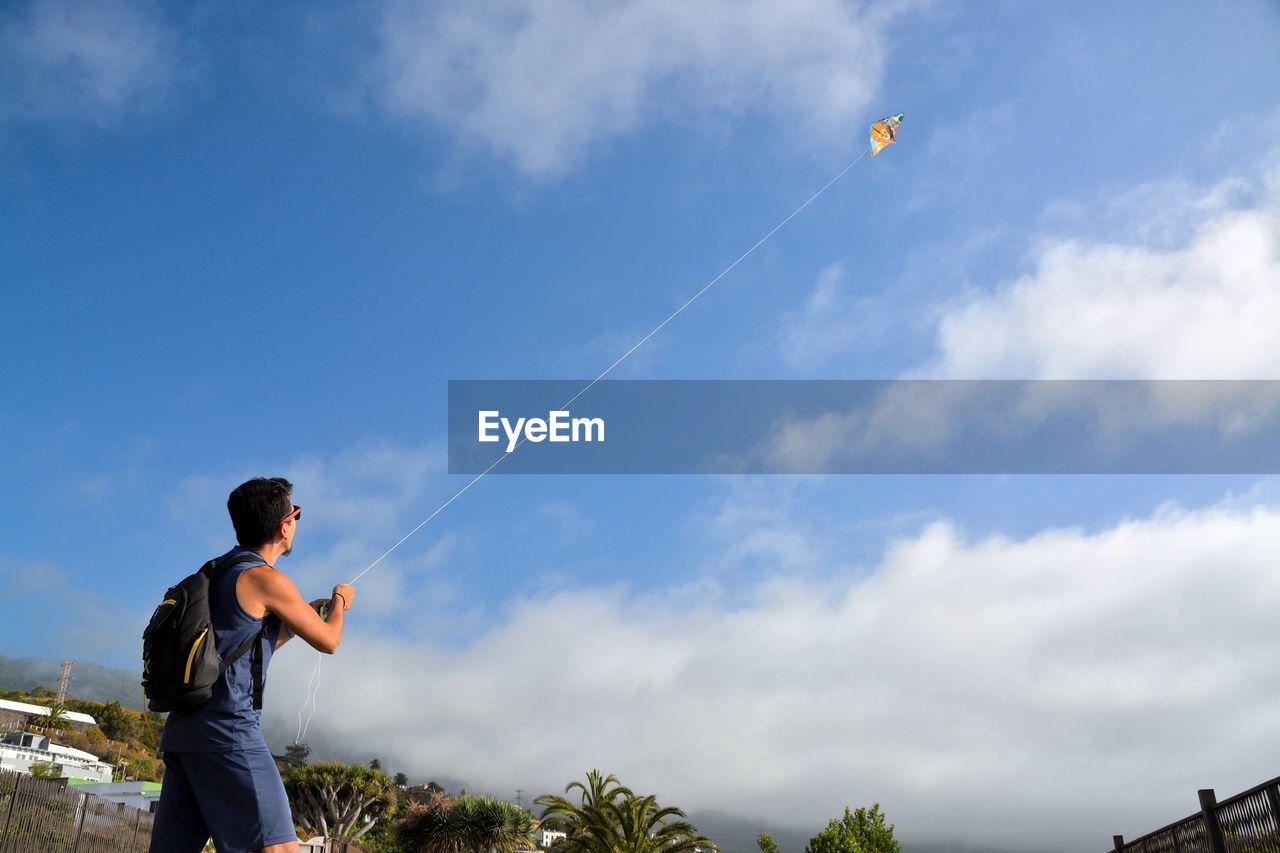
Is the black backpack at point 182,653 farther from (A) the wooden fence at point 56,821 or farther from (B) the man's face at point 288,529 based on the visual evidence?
(A) the wooden fence at point 56,821

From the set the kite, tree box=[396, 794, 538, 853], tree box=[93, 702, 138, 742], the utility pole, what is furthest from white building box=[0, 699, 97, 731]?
the kite

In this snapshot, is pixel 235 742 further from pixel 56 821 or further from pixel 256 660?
pixel 56 821

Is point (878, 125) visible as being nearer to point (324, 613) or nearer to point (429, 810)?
point (324, 613)

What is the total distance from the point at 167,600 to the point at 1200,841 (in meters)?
11.6

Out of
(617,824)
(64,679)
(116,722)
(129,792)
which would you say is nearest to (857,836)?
(617,824)

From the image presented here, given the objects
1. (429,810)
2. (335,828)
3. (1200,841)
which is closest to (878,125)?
(1200,841)

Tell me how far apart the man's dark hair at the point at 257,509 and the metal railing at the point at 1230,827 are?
891cm

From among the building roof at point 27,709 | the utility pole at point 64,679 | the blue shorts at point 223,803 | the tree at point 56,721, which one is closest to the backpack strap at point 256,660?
the blue shorts at point 223,803

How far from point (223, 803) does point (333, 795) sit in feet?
141

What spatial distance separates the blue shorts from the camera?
2.74 m

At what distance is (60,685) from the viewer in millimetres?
99812

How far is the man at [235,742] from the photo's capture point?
276 centimetres

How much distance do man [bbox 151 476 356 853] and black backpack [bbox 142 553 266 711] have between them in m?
0.05

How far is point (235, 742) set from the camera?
2.79 metres
